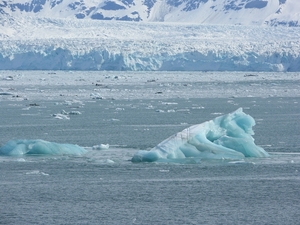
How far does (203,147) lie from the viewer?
36.7ft

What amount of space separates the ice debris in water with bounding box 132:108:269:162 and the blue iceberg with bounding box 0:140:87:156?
1288 mm

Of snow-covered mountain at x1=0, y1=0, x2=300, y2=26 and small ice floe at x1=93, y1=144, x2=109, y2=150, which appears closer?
small ice floe at x1=93, y1=144, x2=109, y2=150

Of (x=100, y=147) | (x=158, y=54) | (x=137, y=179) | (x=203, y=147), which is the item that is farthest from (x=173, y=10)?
(x=137, y=179)

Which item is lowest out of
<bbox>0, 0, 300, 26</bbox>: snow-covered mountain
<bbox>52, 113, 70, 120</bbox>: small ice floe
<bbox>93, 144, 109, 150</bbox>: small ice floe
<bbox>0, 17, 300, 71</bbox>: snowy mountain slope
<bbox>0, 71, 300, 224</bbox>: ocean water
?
<bbox>0, 71, 300, 224</bbox>: ocean water

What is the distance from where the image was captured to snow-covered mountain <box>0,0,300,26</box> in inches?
3269

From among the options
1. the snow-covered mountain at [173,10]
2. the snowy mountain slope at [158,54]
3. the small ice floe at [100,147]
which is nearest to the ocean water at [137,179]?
the small ice floe at [100,147]

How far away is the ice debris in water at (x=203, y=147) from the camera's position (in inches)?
433

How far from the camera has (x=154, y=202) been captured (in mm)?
8578

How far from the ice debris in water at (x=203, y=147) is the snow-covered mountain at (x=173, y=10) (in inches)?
2681

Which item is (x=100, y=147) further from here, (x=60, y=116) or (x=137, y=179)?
(x=60, y=116)

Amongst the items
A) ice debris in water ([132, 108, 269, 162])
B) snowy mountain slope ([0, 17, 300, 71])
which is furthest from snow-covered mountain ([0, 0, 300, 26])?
ice debris in water ([132, 108, 269, 162])

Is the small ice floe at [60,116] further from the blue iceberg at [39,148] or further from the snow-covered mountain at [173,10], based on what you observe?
the snow-covered mountain at [173,10]

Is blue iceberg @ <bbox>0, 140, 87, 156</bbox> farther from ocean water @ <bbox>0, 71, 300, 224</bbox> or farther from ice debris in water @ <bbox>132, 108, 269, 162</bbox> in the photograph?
ice debris in water @ <bbox>132, 108, 269, 162</bbox>

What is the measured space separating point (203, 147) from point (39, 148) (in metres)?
2.59
